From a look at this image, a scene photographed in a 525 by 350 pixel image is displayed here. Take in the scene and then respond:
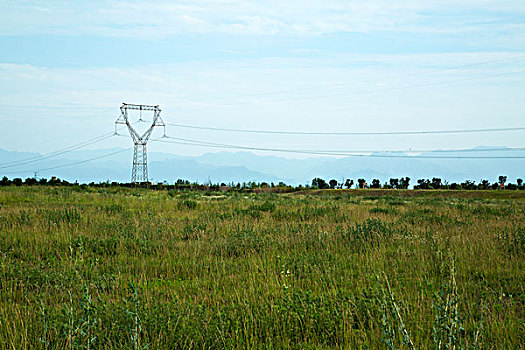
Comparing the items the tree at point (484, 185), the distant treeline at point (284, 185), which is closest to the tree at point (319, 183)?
the distant treeline at point (284, 185)

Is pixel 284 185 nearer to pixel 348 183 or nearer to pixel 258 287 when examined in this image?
pixel 348 183

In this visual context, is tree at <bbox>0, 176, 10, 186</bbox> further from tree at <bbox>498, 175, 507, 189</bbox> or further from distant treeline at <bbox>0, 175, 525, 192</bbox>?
tree at <bbox>498, 175, 507, 189</bbox>

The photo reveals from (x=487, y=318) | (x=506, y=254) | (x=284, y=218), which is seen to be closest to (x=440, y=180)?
(x=284, y=218)

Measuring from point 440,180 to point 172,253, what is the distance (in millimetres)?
54872

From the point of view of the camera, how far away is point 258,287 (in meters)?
5.94

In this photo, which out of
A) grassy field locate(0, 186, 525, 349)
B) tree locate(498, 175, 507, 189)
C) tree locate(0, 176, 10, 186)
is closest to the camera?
grassy field locate(0, 186, 525, 349)

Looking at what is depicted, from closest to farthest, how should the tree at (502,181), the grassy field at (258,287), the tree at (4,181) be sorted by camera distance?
the grassy field at (258,287) → the tree at (4,181) → the tree at (502,181)

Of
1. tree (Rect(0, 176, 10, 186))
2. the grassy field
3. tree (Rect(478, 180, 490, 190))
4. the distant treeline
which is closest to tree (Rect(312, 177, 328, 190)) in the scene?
the distant treeline

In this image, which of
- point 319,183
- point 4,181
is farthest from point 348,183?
point 4,181

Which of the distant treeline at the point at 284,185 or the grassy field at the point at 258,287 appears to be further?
the distant treeline at the point at 284,185

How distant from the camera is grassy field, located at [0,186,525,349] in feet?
14.1

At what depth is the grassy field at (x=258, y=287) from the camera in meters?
4.30

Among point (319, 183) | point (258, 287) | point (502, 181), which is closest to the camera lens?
point (258, 287)

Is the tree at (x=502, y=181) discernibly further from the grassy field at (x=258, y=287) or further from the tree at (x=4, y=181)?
the tree at (x=4, y=181)
